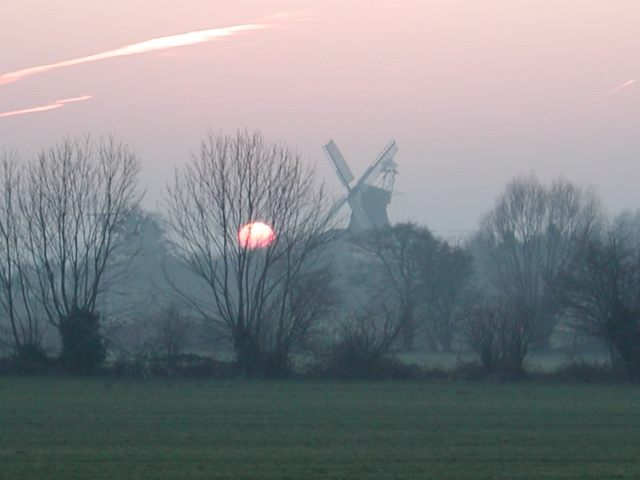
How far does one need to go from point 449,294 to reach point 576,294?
101 feet

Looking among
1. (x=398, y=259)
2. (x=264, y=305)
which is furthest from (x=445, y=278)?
(x=264, y=305)

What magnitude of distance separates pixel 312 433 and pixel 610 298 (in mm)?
23871

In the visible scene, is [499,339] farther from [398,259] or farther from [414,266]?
[398,259]

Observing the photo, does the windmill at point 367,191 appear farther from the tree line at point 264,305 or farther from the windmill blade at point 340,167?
the tree line at point 264,305

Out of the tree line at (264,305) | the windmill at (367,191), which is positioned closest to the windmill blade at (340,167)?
the windmill at (367,191)

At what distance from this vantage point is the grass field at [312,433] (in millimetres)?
14625

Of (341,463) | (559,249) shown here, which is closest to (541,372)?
(341,463)

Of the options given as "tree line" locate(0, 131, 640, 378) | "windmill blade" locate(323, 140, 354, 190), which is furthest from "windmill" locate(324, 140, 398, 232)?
"tree line" locate(0, 131, 640, 378)

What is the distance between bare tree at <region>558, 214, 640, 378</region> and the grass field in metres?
7.50

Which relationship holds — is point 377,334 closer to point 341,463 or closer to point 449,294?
point 341,463

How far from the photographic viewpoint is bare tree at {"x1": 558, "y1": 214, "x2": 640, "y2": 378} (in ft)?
129

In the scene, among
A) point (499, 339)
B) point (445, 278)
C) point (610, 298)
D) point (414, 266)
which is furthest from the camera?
point (414, 266)

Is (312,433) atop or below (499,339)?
below

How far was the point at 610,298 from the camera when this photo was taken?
40438mm
